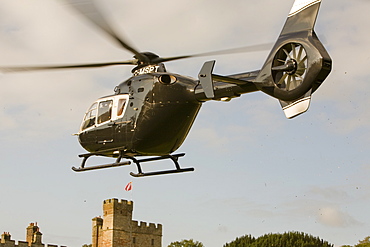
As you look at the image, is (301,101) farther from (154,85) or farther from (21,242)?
(21,242)

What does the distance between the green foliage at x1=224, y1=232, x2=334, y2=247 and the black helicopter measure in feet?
118

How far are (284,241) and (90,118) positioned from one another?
36753mm

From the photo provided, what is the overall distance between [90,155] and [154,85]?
2446 millimetres

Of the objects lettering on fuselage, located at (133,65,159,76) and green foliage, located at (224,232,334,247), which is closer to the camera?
lettering on fuselage, located at (133,65,159,76)

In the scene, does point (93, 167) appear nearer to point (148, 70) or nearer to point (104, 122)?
point (104, 122)

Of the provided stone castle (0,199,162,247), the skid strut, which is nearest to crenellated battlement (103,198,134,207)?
stone castle (0,199,162,247)

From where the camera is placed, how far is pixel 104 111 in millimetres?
15148

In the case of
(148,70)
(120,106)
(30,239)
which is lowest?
(120,106)

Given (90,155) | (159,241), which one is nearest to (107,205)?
(159,241)

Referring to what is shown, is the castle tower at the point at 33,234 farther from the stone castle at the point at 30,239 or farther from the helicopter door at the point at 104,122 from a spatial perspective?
the helicopter door at the point at 104,122

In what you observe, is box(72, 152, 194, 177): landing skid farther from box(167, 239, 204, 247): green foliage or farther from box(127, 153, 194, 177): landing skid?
box(167, 239, 204, 247): green foliage

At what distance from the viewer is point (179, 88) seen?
1427cm

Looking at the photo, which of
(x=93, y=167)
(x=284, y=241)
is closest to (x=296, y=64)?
(x=93, y=167)

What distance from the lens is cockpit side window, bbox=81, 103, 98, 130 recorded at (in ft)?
50.6
